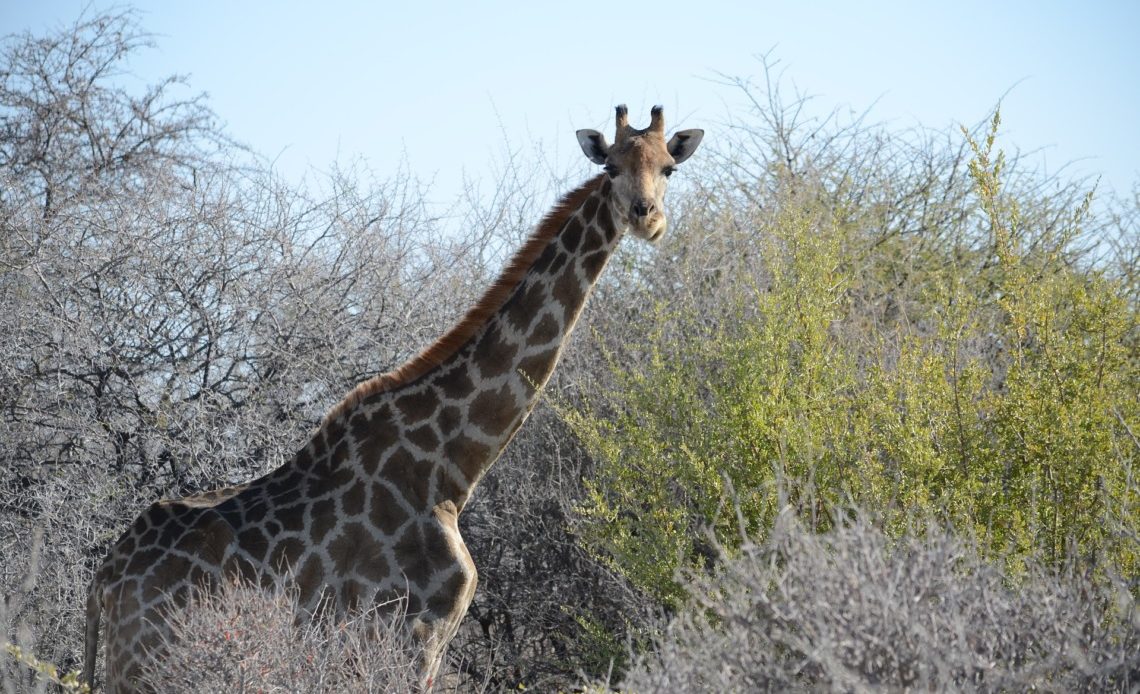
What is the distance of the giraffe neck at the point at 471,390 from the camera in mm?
5848

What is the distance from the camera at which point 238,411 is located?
26.3 feet

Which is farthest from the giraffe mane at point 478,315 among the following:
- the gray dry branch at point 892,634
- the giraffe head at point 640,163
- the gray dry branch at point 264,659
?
the gray dry branch at point 892,634

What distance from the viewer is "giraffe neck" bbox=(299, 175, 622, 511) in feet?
19.2

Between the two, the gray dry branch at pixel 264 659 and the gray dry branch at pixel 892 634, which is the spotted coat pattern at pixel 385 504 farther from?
the gray dry branch at pixel 892 634

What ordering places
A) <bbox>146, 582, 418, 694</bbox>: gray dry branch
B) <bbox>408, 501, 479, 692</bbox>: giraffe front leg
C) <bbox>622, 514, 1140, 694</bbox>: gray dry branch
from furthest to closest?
<bbox>408, 501, 479, 692</bbox>: giraffe front leg → <bbox>146, 582, 418, 694</bbox>: gray dry branch → <bbox>622, 514, 1140, 694</bbox>: gray dry branch

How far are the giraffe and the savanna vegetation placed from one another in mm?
360

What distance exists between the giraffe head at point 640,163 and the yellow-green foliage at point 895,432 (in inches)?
27.8

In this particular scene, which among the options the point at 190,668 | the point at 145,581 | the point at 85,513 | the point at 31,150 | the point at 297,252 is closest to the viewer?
the point at 190,668

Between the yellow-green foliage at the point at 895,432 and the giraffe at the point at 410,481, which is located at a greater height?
the yellow-green foliage at the point at 895,432

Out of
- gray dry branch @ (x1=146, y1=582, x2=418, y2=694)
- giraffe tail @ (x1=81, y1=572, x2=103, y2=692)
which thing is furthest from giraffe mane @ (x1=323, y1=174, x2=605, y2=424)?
gray dry branch @ (x1=146, y1=582, x2=418, y2=694)

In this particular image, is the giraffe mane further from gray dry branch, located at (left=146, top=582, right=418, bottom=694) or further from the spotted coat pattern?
gray dry branch, located at (left=146, top=582, right=418, bottom=694)

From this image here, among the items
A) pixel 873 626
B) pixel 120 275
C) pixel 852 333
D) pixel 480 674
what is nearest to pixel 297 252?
pixel 120 275

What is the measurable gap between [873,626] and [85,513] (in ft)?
18.7

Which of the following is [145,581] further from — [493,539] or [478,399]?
[493,539]
